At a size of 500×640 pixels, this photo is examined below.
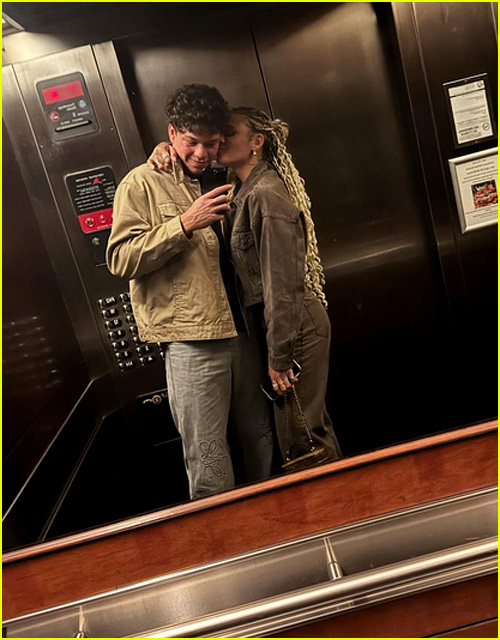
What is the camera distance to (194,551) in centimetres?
96

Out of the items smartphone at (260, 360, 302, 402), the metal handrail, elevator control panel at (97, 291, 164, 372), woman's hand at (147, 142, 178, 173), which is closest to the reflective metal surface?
the metal handrail

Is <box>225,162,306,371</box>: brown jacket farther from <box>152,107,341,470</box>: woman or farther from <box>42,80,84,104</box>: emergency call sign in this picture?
<box>42,80,84,104</box>: emergency call sign

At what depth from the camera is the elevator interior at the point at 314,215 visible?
0.86 m

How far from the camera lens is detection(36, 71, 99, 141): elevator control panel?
0.86 meters

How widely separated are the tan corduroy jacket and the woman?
5 centimetres

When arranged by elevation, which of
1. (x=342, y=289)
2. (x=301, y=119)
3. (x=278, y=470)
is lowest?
(x=278, y=470)

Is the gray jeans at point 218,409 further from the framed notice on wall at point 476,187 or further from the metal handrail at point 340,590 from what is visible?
the framed notice on wall at point 476,187

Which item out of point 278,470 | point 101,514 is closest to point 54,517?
point 101,514

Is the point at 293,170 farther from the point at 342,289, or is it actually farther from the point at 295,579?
the point at 295,579

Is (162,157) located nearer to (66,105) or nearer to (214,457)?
(66,105)

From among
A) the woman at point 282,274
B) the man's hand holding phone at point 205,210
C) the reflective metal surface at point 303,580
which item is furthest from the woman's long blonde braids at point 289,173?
the reflective metal surface at point 303,580

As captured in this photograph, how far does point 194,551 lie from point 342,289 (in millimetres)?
564

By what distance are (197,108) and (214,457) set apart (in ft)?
2.03

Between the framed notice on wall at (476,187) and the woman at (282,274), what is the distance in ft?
0.93
